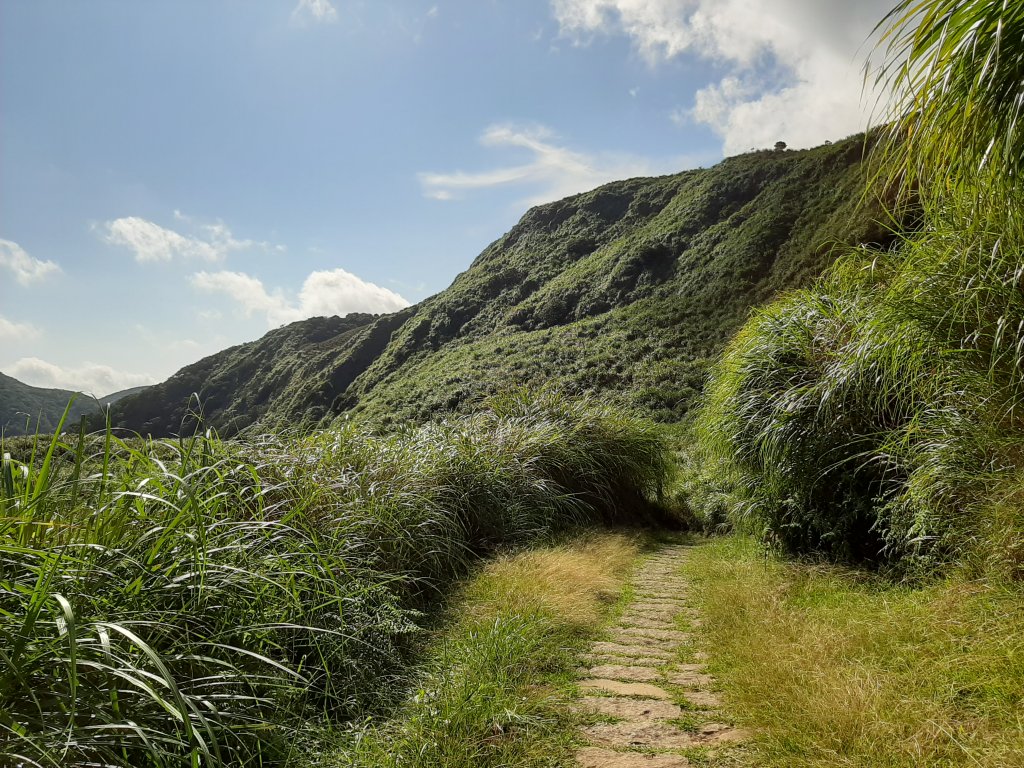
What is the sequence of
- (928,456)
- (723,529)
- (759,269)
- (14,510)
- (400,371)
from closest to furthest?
(14,510) → (928,456) → (723,529) → (759,269) → (400,371)

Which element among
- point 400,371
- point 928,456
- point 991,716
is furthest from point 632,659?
point 400,371

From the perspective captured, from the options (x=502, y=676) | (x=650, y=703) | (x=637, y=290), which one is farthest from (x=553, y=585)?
(x=637, y=290)

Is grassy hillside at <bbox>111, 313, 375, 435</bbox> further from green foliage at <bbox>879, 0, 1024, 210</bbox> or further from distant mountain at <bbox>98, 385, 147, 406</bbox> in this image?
green foliage at <bbox>879, 0, 1024, 210</bbox>

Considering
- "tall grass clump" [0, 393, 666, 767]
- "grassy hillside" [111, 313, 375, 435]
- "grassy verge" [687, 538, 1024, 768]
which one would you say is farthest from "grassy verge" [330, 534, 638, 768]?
"grassy hillside" [111, 313, 375, 435]

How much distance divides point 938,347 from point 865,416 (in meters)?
1.17

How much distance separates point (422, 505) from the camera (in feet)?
17.3

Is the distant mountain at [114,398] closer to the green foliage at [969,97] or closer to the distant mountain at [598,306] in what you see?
the green foliage at [969,97]

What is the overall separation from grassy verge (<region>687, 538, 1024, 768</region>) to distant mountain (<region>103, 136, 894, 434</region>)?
20.4m

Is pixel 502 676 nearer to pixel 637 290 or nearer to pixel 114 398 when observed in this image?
pixel 114 398

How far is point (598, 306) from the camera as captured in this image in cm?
4516

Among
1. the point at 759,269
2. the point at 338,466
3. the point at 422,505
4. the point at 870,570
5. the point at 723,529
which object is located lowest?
the point at 723,529

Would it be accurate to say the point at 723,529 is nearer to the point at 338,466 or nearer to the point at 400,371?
the point at 338,466

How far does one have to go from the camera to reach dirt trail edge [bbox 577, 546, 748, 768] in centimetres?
240

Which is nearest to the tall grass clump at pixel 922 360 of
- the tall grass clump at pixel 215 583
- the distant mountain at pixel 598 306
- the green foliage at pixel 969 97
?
the green foliage at pixel 969 97
